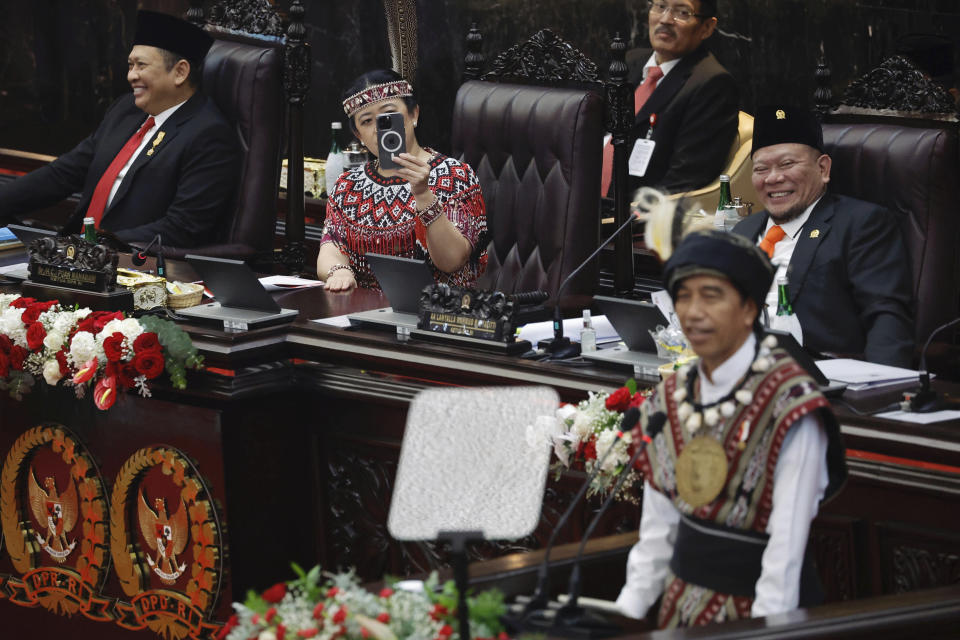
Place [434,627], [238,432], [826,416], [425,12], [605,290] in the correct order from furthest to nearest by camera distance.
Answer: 1. [425,12]
2. [605,290]
3. [238,432]
4. [826,416]
5. [434,627]

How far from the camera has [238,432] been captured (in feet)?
10.1

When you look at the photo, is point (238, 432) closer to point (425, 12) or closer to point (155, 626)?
point (155, 626)

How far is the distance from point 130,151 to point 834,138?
2.17 metres

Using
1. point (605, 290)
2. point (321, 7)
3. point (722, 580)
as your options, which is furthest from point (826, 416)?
point (321, 7)

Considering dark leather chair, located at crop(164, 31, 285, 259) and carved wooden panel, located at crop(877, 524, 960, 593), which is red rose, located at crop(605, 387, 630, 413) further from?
dark leather chair, located at crop(164, 31, 285, 259)

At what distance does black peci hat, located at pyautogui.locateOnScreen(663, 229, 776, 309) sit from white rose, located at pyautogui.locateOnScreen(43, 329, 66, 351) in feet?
5.63

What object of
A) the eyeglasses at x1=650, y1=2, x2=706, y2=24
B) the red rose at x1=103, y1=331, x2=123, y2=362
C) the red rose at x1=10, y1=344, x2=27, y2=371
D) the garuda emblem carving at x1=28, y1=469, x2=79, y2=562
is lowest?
the garuda emblem carving at x1=28, y1=469, x2=79, y2=562

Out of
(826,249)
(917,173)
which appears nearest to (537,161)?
(826,249)

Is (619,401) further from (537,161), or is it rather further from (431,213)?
(537,161)

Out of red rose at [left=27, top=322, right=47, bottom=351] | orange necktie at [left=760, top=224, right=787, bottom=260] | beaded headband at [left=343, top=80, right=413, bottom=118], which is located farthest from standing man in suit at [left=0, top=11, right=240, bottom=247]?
orange necktie at [left=760, top=224, right=787, bottom=260]

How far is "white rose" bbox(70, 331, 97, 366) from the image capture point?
306 centimetres

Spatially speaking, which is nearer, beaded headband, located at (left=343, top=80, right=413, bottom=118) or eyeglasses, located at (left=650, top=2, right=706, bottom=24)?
beaded headband, located at (left=343, top=80, right=413, bottom=118)

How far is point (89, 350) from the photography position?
10.0 ft

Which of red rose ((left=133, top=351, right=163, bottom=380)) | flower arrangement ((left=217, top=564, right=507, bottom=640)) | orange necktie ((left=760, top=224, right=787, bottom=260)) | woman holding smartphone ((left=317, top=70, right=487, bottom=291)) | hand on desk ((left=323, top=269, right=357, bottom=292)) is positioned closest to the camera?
flower arrangement ((left=217, top=564, right=507, bottom=640))
